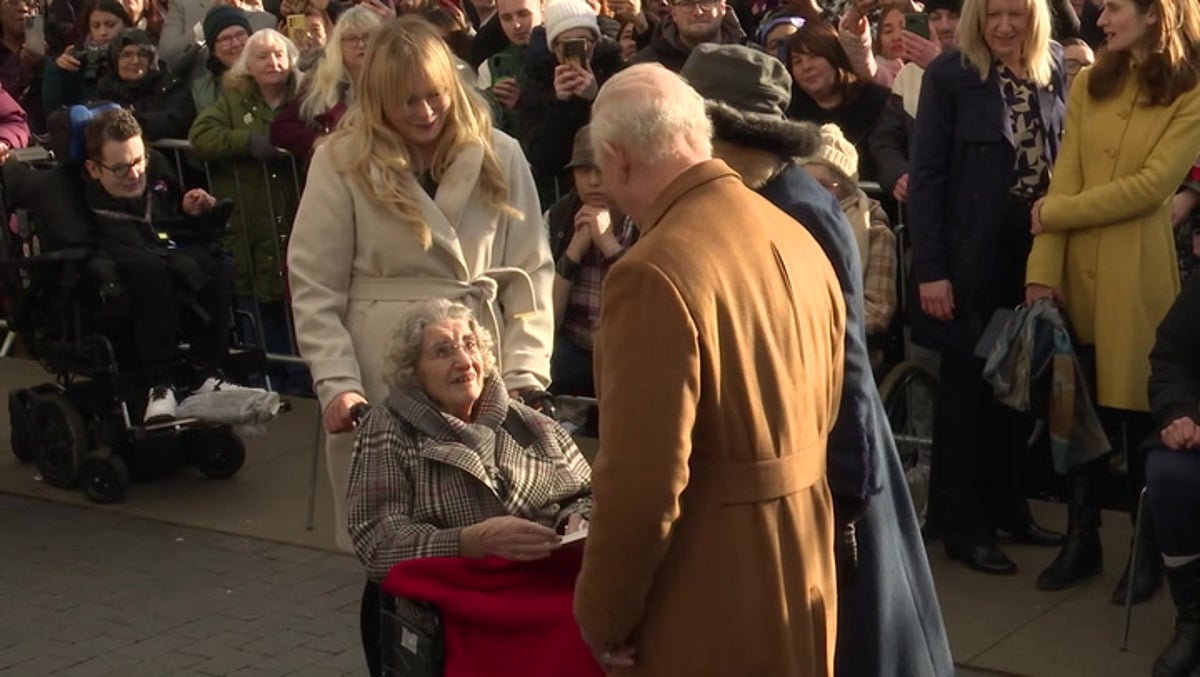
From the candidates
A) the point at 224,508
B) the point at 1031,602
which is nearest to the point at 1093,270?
the point at 1031,602

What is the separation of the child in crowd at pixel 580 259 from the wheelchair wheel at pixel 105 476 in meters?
2.01

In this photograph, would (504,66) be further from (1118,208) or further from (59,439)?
(1118,208)

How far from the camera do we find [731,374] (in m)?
3.67

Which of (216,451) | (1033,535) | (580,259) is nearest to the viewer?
(1033,535)

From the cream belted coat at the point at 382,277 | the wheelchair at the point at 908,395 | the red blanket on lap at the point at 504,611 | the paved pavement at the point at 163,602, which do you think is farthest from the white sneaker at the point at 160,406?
the red blanket on lap at the point at 504,611

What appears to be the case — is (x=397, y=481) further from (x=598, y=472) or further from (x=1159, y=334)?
(x=1159, y=334)

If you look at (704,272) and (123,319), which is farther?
(123,319)

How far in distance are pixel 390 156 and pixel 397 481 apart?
1.03m

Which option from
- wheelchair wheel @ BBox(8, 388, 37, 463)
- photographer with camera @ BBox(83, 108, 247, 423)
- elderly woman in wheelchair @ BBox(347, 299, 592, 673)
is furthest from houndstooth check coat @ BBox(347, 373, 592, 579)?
wheelchair wheel @ BBox(8, 388, 37, 463)

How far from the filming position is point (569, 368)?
308 inches

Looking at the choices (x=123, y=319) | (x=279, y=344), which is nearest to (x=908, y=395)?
(x=123, y=319)

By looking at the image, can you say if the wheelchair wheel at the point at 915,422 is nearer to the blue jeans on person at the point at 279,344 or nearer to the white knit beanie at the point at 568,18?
the white knit beanie at the point at 568,18

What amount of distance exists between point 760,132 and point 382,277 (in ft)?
5.37

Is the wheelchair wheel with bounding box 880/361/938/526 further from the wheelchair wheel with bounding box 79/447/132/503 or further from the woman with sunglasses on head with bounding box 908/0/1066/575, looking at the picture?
the wheelchair wheel with bounding box 79/447/132/503
